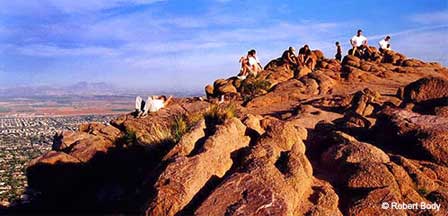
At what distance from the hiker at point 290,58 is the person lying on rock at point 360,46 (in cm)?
656

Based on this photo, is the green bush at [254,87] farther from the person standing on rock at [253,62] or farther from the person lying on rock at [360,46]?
the person lying on rock at [360,46]

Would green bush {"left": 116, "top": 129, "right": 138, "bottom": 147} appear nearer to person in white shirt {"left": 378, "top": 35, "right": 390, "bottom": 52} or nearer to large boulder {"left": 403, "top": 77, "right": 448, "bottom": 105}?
large boulder {"left": 403, "top": 77, "right": 448, "bottom": 105}

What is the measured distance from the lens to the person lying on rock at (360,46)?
38.7 metres

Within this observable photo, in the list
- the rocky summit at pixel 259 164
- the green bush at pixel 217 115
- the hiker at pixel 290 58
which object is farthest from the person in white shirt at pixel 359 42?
the green bush at pixel 217 115

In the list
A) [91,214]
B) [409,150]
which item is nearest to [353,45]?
[409,150]

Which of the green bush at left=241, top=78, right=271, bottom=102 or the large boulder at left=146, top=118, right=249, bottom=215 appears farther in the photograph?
the green bush at left=241, top=78, right=271, bottom=102

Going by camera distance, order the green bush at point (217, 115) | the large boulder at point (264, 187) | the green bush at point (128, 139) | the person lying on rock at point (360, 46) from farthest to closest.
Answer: the person lying on rock at point (360, 46) < the green bush at point (128, 139) < the green bush at point (217, 115) < the large boulder at point (264, 187)

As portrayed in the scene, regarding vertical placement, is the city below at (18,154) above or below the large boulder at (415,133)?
below

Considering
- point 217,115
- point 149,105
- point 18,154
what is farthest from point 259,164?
point 18,154

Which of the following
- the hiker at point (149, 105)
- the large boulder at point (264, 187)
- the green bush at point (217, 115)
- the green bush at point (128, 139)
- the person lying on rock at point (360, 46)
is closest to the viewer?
the large boulder at point (264, 187)

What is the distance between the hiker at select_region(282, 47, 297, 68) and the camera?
34.8 meters

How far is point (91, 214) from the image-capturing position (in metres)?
12.2

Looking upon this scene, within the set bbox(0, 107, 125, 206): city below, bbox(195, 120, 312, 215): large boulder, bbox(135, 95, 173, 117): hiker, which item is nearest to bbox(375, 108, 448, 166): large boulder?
bbox(195, 120, 312, 215): large boulder

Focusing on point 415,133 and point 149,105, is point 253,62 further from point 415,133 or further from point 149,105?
point 415,133
